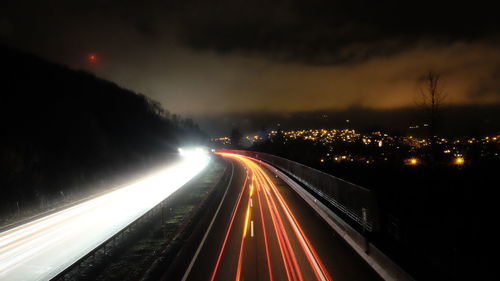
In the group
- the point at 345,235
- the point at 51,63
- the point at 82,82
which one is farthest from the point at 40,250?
the point at 82,82

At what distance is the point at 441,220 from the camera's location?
12227 mm

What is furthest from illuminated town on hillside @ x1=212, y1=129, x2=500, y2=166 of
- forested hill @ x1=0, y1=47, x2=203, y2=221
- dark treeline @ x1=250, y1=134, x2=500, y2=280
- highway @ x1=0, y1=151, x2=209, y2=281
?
forested hill @ x1=0, y1=47, x2=203, y2=221

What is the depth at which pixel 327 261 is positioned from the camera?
35.4 feet

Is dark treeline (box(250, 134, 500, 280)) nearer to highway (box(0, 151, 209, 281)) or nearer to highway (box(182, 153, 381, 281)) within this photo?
highway (box(182, 153, 381, 281))

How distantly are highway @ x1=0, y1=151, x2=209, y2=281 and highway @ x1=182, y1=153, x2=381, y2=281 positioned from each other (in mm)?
4823

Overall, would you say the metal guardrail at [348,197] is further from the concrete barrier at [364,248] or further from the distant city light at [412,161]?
the distant city light at [412,161]

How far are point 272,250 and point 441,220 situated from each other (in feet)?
21.7

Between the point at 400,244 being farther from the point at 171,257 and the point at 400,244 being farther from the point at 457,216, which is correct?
the point at 171,257

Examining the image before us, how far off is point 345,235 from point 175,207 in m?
14.6

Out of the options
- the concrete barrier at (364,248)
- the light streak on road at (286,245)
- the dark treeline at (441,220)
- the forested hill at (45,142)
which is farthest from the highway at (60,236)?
the dark treeline at (441,220)

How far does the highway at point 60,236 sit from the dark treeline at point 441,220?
1160 cm

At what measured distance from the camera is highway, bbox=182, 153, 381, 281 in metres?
9.90

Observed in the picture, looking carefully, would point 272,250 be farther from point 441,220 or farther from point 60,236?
point 60,236

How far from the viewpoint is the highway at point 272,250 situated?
32.5ft
